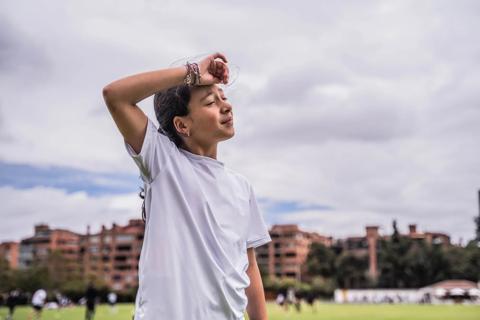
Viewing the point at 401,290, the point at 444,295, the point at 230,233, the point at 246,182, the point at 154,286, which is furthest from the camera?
the point at 401,290

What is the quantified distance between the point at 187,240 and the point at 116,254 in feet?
358

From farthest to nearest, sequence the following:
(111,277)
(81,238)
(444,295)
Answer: (81,238) → (111,277) → (444,295)

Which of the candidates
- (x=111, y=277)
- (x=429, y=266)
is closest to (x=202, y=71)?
(x=429, y=266)

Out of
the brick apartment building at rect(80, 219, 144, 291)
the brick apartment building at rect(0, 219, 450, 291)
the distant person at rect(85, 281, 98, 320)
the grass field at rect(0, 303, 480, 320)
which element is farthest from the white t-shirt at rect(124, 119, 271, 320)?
the brick apartment building at rect(80, 219, 144, 291)

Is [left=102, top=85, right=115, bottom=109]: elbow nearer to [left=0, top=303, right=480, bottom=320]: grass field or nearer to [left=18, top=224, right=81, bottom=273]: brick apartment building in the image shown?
[left=0, top=303, right=480, bottom=320]: grass field

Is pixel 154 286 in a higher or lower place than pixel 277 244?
lower

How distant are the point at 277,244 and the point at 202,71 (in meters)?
112

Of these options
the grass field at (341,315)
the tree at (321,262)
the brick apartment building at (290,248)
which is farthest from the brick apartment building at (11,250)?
the grass field at (341,315)

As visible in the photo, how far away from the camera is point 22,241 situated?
11894 cm

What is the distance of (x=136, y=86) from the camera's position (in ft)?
7.13

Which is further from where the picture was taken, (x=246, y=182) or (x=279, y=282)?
(x=279, y=282)

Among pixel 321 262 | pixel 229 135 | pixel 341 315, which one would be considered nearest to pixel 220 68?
pixel 229 135

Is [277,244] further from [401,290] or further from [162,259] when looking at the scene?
[162,259]

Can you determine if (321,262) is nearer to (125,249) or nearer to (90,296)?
(125,249)
